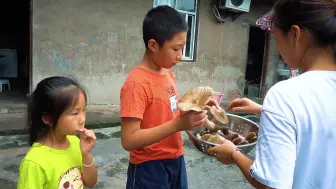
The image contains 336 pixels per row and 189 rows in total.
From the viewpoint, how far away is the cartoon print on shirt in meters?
1.37

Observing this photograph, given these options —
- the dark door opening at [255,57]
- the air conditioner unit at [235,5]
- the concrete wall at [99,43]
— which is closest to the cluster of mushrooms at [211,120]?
the concrete wall at [99,43]

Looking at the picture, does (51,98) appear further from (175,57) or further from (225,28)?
(225,28)

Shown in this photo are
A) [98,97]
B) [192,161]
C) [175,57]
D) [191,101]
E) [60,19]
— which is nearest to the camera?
[191,101]

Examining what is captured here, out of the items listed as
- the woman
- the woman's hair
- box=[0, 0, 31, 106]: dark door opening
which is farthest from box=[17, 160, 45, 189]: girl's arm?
box=[0, 0, 31, 106]: dark door opening

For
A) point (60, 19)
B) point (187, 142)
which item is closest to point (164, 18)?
point (187, 142)

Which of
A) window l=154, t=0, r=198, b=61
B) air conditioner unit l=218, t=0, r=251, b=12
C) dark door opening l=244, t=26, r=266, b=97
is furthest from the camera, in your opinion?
dark door opening l=244, t=26, r=266, b=97

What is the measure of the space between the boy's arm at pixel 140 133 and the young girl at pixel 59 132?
16 centimetres

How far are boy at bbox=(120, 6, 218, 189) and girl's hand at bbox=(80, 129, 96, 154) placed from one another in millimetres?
154

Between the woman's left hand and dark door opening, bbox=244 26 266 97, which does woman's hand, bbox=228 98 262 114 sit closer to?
the woman's left hand

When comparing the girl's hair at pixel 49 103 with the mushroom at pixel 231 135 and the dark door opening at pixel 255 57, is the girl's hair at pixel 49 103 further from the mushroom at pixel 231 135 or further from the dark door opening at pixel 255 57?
the dark door opening at pixel 255 57

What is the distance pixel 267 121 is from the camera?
0.90m

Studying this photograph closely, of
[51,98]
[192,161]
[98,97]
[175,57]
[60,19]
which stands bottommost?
[192,161]

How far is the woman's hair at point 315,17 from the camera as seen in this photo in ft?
2.93

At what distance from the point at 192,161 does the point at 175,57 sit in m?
2.52
